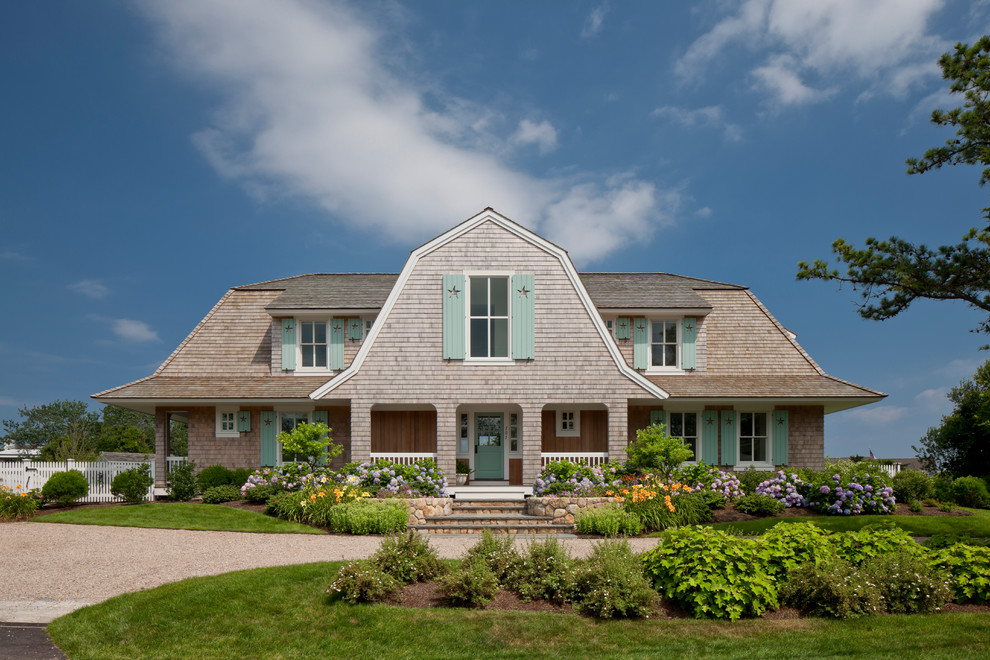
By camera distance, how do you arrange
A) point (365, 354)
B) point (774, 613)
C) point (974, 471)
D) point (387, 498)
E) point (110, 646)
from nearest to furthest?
point (110, 646) → point (774, 613) → point (387, 498) → point (365, 354) → point (974, 471)

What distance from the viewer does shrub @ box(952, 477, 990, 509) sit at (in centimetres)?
2123

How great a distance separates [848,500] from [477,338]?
10258 millimetres

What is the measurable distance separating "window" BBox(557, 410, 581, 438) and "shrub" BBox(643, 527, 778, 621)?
11660mm

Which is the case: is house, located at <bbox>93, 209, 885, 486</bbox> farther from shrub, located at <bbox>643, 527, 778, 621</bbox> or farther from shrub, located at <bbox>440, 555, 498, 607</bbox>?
shrub, located at <bbox>643, 527, 778, 621</bbox>

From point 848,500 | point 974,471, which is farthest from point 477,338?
point 974,471

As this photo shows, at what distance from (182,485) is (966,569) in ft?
58.7

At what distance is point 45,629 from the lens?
27.8ft

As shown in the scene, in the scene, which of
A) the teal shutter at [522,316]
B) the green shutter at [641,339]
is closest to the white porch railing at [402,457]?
the teal shutter at [522,316]

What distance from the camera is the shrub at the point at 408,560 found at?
9.29 m

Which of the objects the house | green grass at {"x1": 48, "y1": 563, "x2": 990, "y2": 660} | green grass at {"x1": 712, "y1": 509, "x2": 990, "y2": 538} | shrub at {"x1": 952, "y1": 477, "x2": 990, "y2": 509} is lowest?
shrub at {"x1": 952, "y1": 477, "x2": 990, "y2": 509}

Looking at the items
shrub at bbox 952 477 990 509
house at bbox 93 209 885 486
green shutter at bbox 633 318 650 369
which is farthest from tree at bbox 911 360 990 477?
green shutter at bbox 633 318 650 369

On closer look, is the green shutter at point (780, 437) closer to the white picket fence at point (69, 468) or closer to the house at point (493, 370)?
the house at point (493, 370)

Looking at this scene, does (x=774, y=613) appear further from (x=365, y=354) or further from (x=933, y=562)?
(x=365, y=354)

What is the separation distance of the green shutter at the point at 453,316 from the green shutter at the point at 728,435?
831cm
